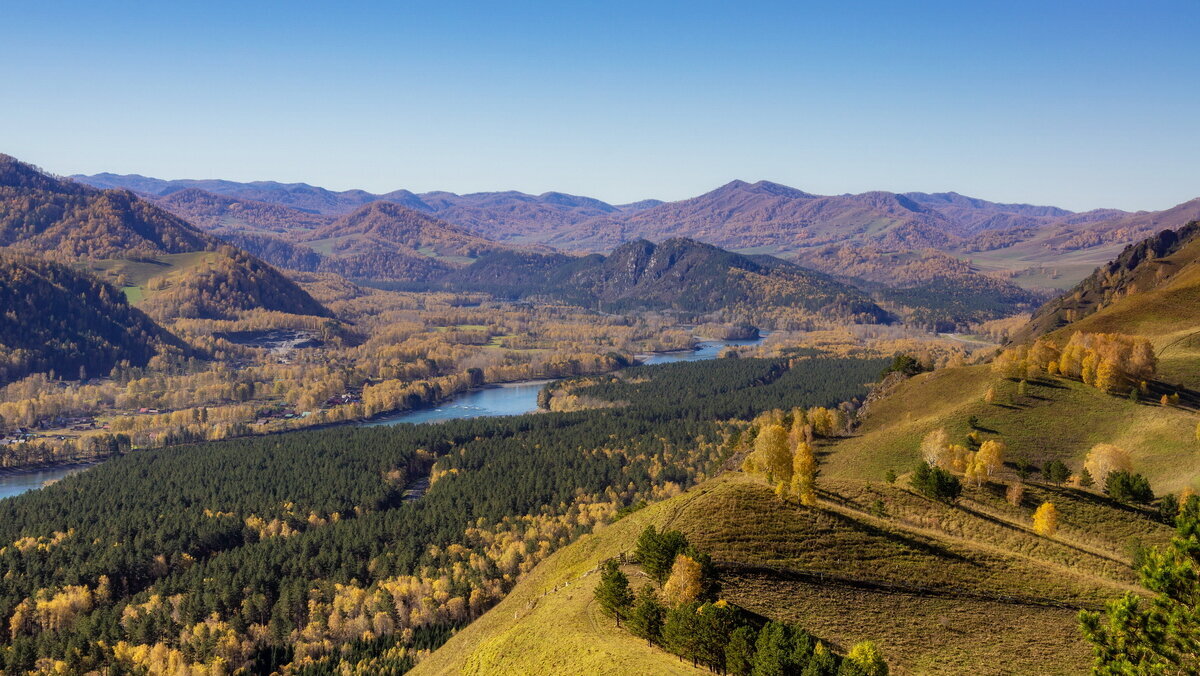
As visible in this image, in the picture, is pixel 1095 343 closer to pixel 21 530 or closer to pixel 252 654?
pixel 252 654

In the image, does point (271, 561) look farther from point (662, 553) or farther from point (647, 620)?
point (647, 620)

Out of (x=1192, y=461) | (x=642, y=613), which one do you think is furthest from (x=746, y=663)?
(x=1192, y=461)

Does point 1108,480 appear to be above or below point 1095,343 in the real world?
below

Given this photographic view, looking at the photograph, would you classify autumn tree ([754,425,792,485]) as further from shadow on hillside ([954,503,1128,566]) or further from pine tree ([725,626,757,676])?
pine tree ([725,626,757,676])

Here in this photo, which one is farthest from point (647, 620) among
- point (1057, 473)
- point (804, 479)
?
point (1057, 473)

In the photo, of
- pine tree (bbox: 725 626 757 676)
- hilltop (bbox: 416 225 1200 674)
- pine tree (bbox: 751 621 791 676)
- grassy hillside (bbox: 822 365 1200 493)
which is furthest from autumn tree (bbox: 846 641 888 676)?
grassy hillside (bbox: 822 365 1200 493)
